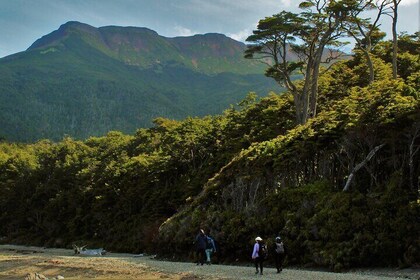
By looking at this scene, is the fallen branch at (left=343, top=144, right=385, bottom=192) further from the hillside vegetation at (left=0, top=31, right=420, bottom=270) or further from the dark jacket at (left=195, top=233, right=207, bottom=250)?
the dark jacket at (left=195, top=233, right=207, bottom=250)

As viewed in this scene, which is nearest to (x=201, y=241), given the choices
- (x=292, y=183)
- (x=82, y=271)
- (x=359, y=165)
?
(x=292, y=183)

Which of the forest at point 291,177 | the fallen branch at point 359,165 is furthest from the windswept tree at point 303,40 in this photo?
the fallen branch at point 359,165

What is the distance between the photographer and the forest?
1983cm

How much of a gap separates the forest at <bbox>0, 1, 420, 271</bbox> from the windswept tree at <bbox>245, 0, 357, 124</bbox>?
0.36 ft

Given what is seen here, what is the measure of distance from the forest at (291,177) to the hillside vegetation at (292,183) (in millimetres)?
74

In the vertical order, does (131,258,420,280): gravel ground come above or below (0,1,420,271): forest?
below

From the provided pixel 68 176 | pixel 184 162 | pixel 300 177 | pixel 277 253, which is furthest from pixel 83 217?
pixel 277 253

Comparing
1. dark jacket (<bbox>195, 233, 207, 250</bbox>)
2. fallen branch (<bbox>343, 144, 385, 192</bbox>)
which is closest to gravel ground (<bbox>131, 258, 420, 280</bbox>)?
dark jacket (<bbox>195, 233, 207, 250</bbox>)

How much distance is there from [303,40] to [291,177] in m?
15.1

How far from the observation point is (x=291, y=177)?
1035 inches

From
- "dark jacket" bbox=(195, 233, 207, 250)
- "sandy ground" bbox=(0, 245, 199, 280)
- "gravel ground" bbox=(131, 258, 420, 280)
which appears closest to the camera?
"gravel ground" bbox=(131, 258, 420, 280)

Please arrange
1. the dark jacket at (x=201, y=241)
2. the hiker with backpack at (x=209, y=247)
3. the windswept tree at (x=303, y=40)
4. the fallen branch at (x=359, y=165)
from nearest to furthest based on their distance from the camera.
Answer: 1. the fallen branch at (x=359, y=165)
2. the dark jacket at (x=201, y=241)
3. the hiker with backpack at (x=209, y=247)
4. the windswept tree at (x=303, y=40)

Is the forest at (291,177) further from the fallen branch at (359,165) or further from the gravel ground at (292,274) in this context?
the gravel ground at (292,274)

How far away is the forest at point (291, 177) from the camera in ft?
65.1
